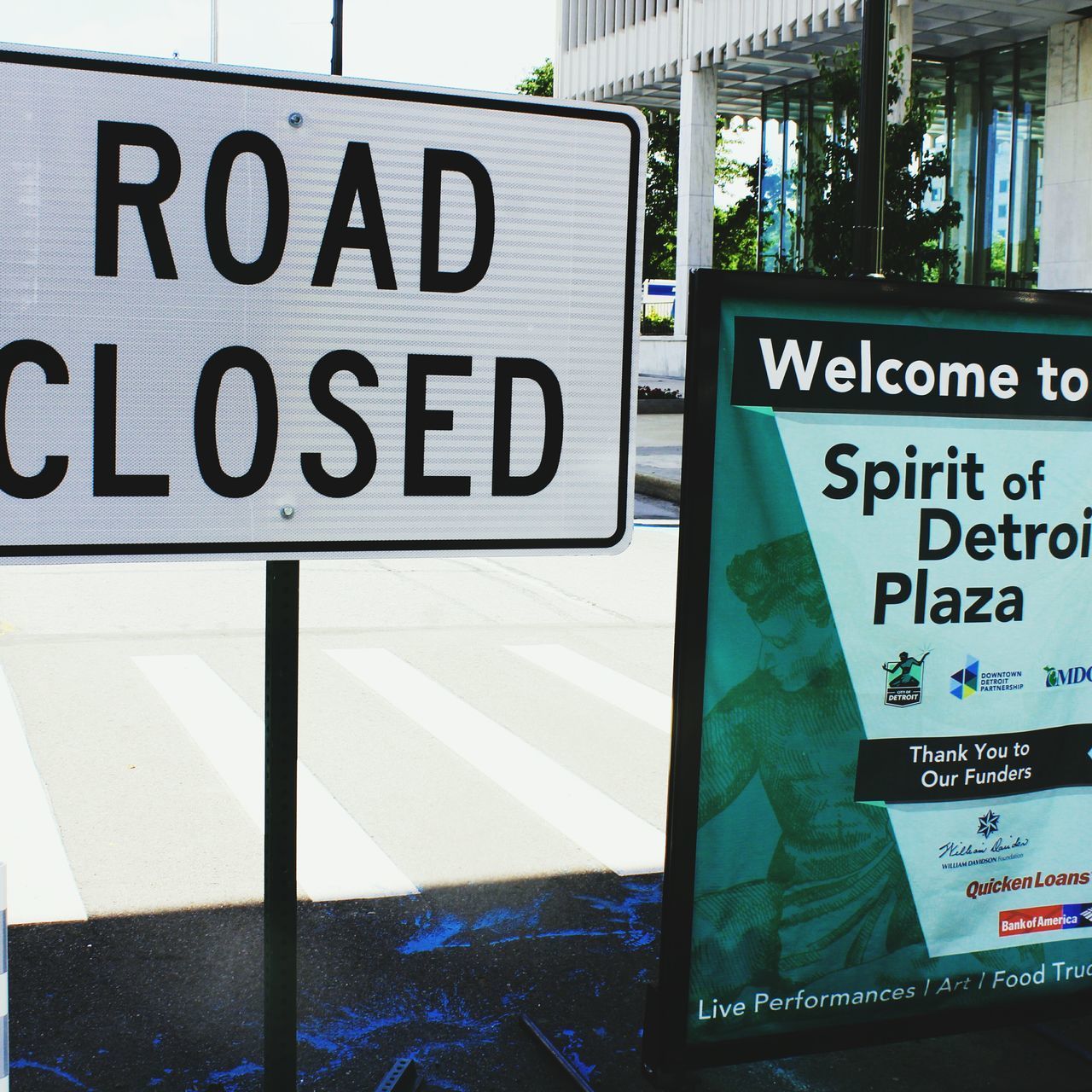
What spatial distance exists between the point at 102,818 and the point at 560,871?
6.29 ft

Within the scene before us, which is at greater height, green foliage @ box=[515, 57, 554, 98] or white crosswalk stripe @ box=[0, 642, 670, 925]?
green foliage @ box=[515, 57, 554, 98]

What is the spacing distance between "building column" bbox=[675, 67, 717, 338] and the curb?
18321mm

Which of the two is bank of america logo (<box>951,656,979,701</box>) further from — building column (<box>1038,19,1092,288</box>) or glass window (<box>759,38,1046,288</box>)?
glass window (<box>759,38,1046,288</box>)

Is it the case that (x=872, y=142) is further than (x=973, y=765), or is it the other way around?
(x=872, y=142)

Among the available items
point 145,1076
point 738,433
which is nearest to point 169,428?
point 738,433

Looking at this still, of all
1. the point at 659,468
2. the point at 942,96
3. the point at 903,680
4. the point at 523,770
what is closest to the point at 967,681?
the point at 903,680

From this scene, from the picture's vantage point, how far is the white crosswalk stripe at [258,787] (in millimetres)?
5395

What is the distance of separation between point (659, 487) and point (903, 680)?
15063mm

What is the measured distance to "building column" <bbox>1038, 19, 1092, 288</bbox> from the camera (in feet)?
95.5

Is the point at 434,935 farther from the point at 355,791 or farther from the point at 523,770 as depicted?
the point at 523,770

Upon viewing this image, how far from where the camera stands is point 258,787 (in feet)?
21.4

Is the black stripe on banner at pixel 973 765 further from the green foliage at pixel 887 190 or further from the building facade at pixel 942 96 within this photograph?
the building facade at pixel 942 96

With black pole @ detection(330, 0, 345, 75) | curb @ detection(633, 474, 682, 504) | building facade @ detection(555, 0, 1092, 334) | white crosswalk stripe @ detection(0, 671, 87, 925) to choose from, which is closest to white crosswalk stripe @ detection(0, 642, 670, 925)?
white crosswalk stripe @ detection(0, 671, 87, 925)

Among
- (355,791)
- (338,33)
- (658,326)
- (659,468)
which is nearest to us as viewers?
(355,791)
